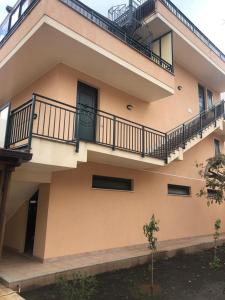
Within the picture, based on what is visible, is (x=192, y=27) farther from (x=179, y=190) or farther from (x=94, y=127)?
(x=94, y=127)

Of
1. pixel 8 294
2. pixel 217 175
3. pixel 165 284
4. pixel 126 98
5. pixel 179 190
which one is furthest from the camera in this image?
pixel 179 190

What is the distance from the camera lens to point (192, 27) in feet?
46.8

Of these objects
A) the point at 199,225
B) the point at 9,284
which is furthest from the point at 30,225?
the point at 199,225

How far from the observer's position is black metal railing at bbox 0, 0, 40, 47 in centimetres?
891

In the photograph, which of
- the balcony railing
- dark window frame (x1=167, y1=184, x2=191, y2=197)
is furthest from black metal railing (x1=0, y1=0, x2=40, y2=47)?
dark window frame (x1=167, y1=184, x2=191, y2=197)

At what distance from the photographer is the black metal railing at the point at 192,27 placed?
1291cm

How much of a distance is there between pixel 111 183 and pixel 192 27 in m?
9.97

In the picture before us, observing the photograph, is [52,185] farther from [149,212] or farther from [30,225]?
[149,212]

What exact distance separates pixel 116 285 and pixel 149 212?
15.3 ft

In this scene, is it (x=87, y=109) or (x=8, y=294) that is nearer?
(x=8, y=294)

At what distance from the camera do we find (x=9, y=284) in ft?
19.4

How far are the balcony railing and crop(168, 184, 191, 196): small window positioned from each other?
236cm

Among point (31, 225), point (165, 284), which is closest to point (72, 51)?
point (31, 225)

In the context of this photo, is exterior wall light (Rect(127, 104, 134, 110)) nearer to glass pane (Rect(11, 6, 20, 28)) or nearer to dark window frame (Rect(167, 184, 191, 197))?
dark window frame (Rect(167, 184, 191, 197))
